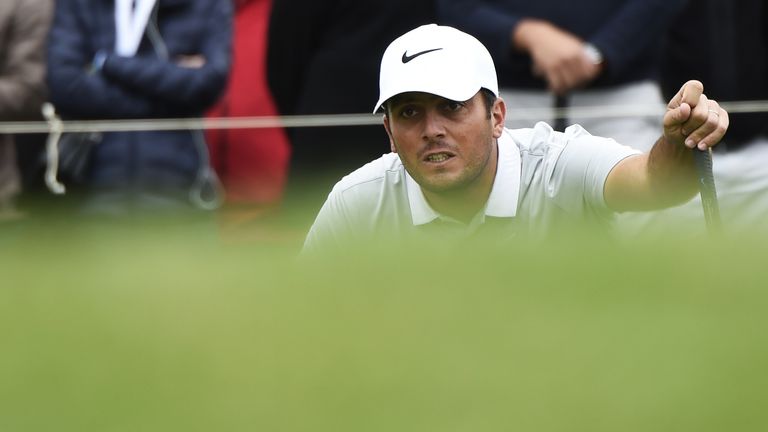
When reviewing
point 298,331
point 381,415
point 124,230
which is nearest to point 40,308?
point 298,331

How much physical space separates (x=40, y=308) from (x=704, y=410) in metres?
1.38

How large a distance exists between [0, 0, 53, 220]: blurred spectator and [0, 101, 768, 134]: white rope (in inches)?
2.3

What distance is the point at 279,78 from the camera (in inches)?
253

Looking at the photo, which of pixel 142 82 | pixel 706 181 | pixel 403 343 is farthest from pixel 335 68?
pixel 403 343

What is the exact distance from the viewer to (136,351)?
318cm

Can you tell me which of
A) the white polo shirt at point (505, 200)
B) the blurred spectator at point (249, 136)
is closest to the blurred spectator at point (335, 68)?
the blurred spectator at point (249, 136)

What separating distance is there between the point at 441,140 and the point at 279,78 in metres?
1.96

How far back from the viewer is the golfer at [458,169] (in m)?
4.54

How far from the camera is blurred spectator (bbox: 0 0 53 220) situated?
6.40m

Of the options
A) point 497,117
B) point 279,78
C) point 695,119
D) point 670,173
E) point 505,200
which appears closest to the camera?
point 695,119

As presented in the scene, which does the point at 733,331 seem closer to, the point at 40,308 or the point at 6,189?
the point at 40,308

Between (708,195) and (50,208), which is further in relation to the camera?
(50,208)

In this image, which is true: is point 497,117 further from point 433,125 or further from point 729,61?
point 729,61

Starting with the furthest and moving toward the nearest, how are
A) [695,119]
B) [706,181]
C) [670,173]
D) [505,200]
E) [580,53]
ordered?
[580,53], [505,200], [670,173], [706,181], [695,119]
